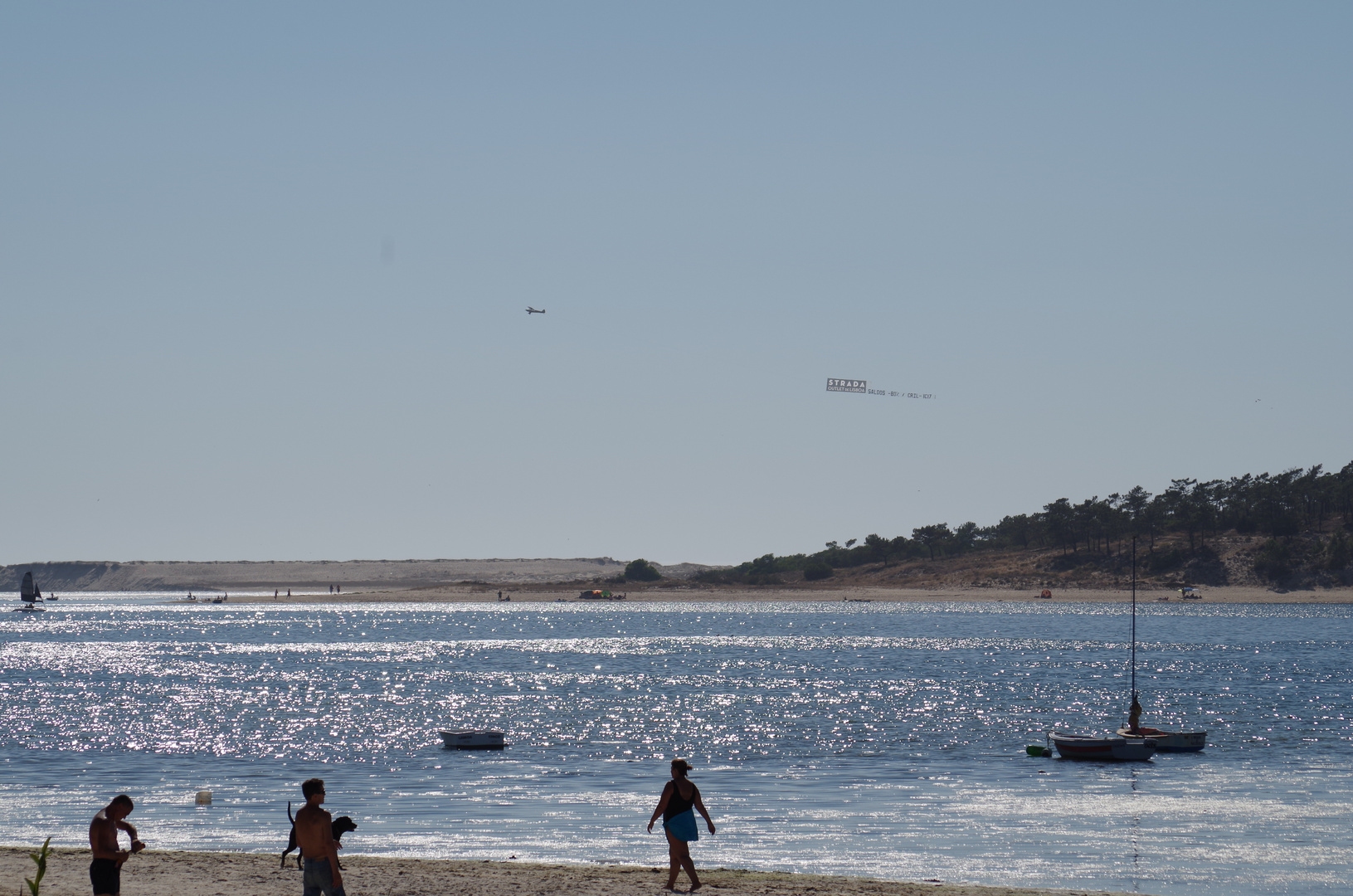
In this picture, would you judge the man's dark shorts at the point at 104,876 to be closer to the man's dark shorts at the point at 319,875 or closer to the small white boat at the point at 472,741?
the man's dark shorts at the point at 319,875

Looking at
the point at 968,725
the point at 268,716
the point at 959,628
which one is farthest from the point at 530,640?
the point at 968,725

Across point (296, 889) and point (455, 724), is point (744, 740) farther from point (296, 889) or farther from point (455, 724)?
point (296, 889)

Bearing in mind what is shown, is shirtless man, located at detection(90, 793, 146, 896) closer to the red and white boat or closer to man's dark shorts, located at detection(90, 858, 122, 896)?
man's dark shorts, located at detection(90, 858, 122, 896)

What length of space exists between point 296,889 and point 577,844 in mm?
9271

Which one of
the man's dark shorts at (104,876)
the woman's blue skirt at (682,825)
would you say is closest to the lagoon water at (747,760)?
the woman's blue skirt at (682,825)

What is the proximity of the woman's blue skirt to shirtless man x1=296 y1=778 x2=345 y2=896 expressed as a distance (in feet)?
21.3

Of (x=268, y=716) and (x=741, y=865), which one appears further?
(x=268, y=716)

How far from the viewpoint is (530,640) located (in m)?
153

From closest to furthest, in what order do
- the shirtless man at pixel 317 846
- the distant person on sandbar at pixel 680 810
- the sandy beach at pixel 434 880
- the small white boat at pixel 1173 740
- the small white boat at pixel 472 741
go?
the shirtless man at pixel 317 846 → the distant person on sandbar at pixel 680 810 → the sandy beach at pixel 434 880 → the small white boat at pixel 1173 740 → the small white boat at pixel 472 741

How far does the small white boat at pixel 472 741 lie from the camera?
55.4m

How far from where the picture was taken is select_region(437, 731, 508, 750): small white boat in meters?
55.4

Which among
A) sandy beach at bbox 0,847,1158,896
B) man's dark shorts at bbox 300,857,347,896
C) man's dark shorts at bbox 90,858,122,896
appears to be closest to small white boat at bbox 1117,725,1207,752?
sandy beach at bbox 0,847,1158,896

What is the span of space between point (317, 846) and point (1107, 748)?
1596 inches

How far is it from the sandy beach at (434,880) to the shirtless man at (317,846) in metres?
4.95
